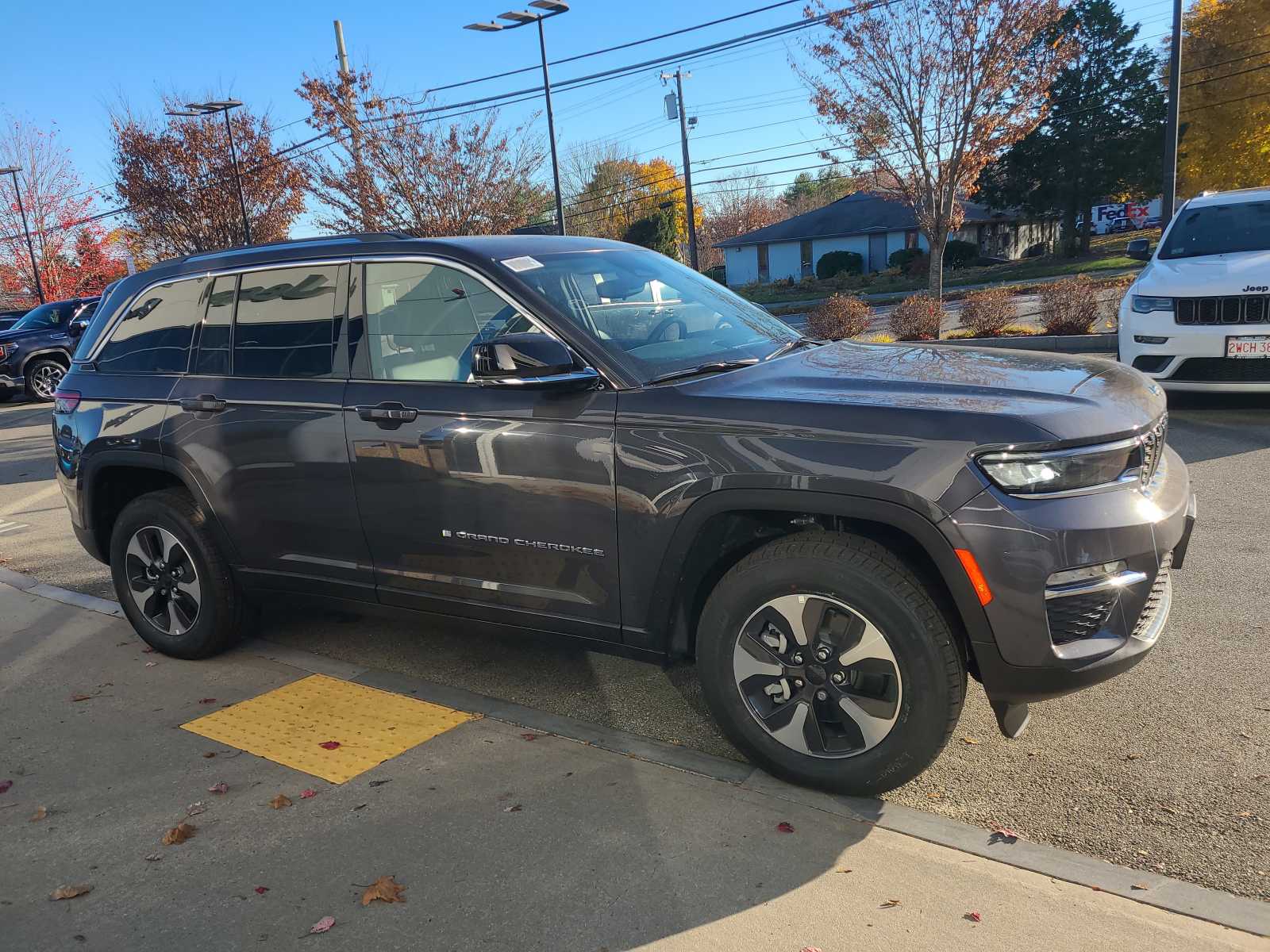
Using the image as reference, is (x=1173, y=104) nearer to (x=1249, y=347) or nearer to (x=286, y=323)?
(x=1249, y=347)

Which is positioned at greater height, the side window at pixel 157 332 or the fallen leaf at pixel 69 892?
the side window at pixel 157 332

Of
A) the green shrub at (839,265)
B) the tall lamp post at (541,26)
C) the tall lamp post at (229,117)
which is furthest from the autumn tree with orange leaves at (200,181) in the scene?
the green shrub at (839,265)

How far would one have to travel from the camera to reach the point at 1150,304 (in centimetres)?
814

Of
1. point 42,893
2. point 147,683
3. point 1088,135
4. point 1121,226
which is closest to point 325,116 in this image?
point 147,683

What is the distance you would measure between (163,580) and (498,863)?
2707 millimetres

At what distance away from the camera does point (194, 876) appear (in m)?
2.93

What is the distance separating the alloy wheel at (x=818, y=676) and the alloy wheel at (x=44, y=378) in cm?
1999

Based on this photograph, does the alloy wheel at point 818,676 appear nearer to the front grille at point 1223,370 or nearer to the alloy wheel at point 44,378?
the front grille at point 1223,370

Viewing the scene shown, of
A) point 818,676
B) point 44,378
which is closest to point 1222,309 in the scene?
point 818,676

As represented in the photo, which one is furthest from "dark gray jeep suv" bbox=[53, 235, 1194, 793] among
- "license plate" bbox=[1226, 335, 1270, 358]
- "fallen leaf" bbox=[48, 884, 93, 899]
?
"license plate" bbox=[1226, 335, 1270, 358]

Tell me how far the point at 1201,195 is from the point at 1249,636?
23.2 ft

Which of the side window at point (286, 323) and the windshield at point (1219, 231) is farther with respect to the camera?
the windshield at point (1219, 231)

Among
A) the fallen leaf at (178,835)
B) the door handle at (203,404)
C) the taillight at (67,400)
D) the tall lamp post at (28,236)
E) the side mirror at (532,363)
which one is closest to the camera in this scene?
the fallen leaf at (178,835)

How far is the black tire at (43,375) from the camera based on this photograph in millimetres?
19219
